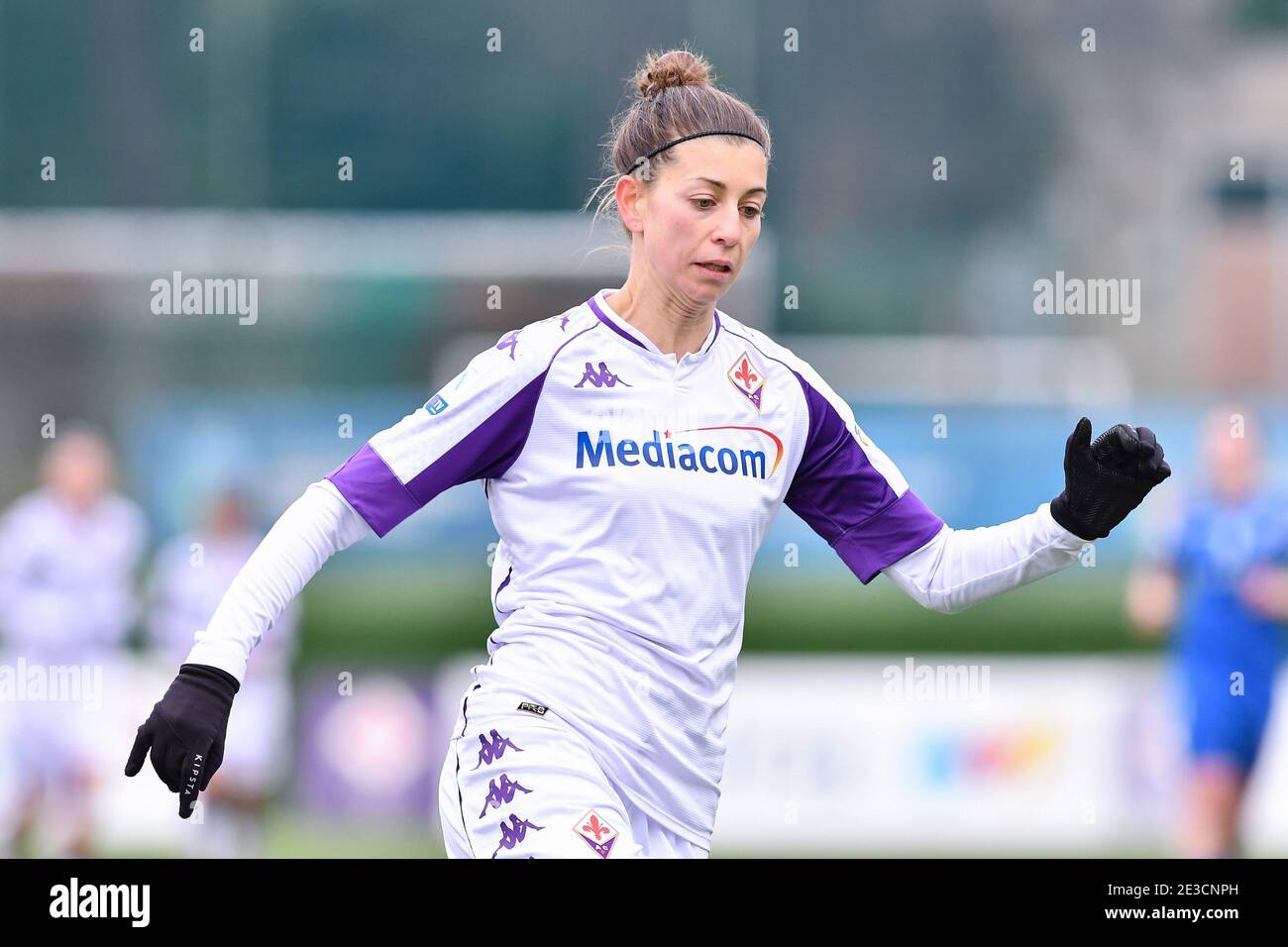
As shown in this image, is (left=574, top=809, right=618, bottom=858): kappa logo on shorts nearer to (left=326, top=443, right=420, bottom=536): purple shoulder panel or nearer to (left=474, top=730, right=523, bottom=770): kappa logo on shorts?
(left=474, top=730, right=523, bottom=770): kappa logo on shorts

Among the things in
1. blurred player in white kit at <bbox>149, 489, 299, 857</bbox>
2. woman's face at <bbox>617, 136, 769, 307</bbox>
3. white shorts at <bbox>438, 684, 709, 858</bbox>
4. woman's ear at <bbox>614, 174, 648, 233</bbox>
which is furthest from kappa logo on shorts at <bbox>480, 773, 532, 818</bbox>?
blurred player in white kit at <bbox>149, 489, 299, 857</bbox>

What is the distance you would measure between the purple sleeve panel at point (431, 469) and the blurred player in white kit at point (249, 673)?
7061 mm

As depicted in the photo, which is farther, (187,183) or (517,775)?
(187,183)

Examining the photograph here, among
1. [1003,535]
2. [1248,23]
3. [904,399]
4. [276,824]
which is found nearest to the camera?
[1003,535]

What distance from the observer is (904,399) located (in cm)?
1291

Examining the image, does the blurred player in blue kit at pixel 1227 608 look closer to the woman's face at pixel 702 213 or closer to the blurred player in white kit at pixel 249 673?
the blurred player in white kit at pixel 249 673

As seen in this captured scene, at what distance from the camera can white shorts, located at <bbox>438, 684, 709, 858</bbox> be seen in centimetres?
344

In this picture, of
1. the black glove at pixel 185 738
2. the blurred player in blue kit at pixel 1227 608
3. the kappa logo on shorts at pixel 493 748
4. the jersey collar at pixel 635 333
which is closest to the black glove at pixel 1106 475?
the jersey collar at pixel 635 333

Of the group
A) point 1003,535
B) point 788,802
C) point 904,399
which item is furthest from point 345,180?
point 1003,535

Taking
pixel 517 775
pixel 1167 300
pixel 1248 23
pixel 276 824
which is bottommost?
pixel 276 824

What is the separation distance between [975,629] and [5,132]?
33.9 ft

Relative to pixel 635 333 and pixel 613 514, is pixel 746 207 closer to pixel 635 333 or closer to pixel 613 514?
pixel 635 333

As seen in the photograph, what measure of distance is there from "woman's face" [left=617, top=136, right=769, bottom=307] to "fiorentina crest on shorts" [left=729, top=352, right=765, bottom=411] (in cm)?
18
